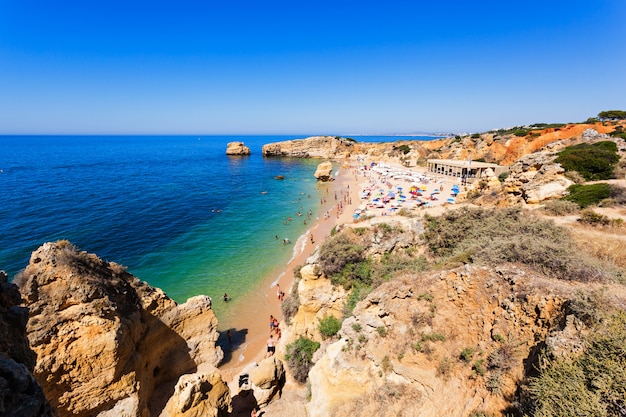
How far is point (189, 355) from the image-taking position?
11062 millimetres

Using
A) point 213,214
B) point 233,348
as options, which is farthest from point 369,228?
point 213,214

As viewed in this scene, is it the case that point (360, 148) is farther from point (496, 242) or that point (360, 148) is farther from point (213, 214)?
point (496, 242)

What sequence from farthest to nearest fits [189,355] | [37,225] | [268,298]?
[37,225]
[268,298]
[189,355]

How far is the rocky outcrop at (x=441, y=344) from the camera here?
552 cm

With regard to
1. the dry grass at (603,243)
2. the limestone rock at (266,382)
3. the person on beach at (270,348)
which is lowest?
the person on beach at (270,348)

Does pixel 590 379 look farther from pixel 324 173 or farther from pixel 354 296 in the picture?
pixel 324 173

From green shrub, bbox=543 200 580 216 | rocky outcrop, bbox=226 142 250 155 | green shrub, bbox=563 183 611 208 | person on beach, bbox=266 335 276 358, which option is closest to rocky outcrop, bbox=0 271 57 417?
person on beach, bbox=266 335 276 358

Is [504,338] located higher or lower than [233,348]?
higher

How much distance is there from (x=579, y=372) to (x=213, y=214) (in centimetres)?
3478

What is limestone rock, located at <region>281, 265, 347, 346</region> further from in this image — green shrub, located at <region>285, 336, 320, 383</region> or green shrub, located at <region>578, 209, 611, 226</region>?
green shrub, located at <region>578, 209, 611, 226</region>

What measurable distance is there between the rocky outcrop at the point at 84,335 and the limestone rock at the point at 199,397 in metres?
1.43

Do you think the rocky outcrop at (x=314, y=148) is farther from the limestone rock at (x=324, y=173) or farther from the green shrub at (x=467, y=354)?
the green shrub at (x=467, y=354)

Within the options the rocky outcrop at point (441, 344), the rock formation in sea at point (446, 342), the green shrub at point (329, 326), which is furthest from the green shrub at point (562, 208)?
the green shrub at point (329, 326)

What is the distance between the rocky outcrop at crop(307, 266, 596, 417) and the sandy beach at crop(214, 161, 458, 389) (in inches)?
276
